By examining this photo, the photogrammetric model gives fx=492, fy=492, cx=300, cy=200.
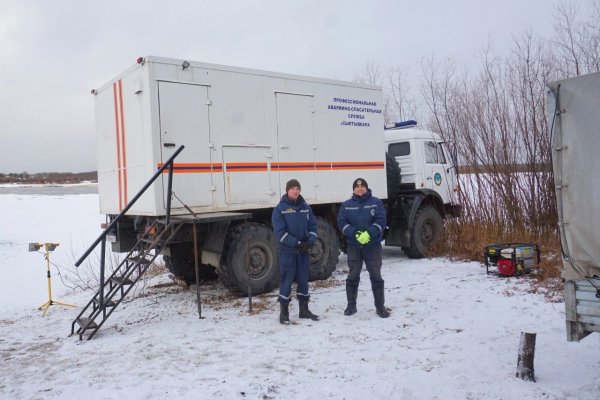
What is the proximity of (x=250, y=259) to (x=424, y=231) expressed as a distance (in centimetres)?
456

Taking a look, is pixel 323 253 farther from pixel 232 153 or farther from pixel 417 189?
pixel 417 189

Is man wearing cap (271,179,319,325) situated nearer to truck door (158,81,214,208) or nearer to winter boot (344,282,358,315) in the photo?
winter boot (344,282,358,315)

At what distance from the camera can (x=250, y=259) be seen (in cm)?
732

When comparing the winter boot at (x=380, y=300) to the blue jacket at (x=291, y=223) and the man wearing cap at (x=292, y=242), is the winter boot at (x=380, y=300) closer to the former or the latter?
the man wearing cap at (x=292, y=242)

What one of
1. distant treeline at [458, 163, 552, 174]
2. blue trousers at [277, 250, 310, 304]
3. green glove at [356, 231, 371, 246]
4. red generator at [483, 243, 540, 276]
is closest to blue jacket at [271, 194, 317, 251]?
blue trousers at [277, 250, 310, 304]

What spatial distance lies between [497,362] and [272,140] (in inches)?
183

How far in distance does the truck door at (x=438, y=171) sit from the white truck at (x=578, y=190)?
22.5 feet

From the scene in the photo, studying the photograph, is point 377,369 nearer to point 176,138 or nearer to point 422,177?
point 176,138

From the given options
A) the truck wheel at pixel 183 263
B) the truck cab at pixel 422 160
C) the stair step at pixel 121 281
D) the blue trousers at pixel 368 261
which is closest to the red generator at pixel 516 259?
the truck cab at pixel 422 160

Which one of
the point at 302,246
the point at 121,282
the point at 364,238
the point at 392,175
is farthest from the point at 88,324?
the point at 392,175

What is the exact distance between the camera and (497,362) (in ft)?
14.5

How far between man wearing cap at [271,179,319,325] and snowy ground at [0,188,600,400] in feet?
0.96

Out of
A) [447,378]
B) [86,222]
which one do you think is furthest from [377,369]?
[86,222]

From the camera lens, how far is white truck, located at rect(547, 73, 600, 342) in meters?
3.39
